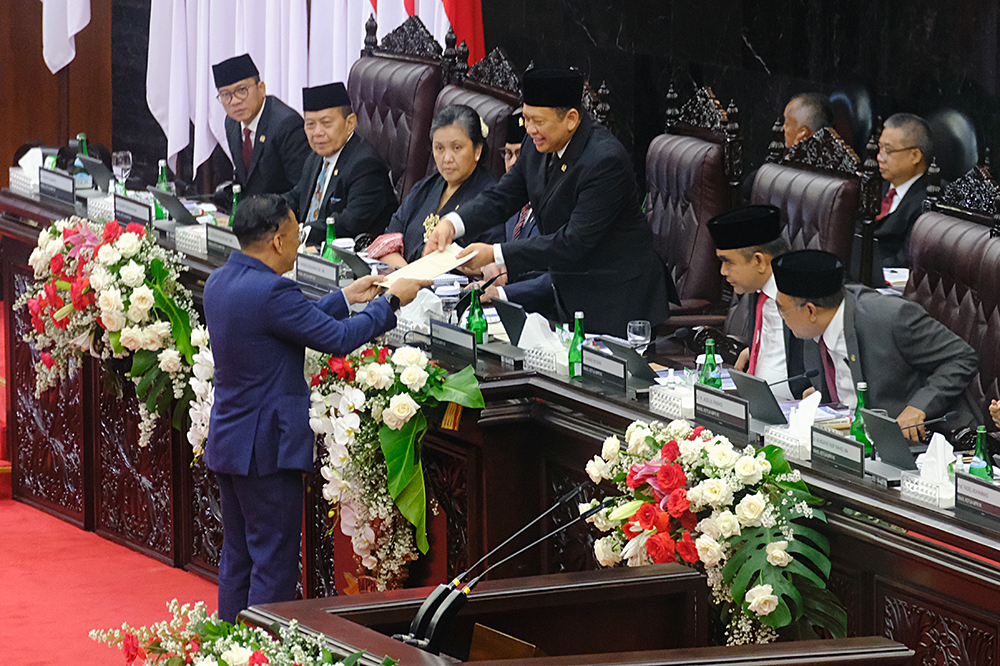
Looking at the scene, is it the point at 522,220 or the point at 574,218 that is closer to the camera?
the point at 574,218

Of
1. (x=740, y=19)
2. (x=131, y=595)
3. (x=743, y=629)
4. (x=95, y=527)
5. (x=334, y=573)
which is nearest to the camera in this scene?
(x=743, y=629)

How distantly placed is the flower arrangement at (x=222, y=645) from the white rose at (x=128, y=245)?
6.65 feet

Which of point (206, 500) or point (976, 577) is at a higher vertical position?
point (976, 577)

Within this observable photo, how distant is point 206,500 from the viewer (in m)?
4.44

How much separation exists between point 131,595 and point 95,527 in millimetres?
615

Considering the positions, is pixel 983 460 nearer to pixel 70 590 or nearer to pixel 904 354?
pixel 904 354

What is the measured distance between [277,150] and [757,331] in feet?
8.41

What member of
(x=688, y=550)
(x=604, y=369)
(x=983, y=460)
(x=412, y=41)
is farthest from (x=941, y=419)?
(x=412, y=41)

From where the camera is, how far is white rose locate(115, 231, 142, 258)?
414 centimetres

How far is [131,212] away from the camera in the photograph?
15.4ft

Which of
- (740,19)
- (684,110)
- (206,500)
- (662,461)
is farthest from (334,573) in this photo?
(740,19)

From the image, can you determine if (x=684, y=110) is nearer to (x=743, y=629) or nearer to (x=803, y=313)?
(x=803, y=313)

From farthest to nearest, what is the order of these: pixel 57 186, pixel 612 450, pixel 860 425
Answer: pixel 57 186 < pixel 612 450 < pixel 860 425

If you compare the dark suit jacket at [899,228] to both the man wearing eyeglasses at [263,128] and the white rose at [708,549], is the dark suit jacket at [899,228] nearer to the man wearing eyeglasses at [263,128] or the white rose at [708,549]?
the man wearing eyeglasses at [263,128]
